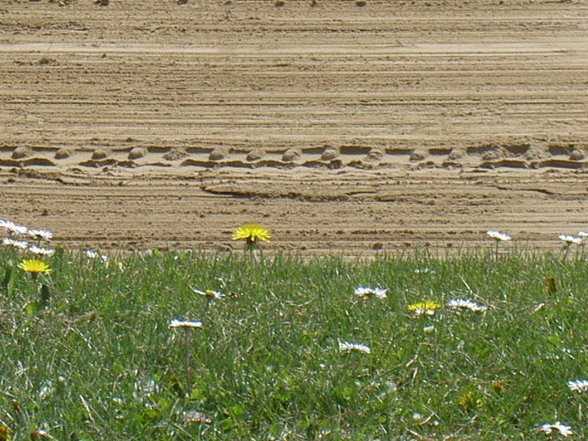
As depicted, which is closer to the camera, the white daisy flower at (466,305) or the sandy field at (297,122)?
the white daisy flower at (466,305)

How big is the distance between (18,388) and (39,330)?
1.37 ft

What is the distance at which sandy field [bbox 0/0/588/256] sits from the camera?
618cm

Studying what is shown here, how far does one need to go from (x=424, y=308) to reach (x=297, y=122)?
3.58 meters

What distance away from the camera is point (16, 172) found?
21.8ft

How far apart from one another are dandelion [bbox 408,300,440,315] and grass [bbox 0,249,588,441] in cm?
3

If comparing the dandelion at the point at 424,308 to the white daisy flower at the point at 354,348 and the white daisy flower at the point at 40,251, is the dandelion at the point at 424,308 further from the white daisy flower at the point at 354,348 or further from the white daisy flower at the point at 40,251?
the white daisy flower at the point at 40,251

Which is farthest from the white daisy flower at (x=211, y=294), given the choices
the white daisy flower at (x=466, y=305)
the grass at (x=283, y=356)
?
the white daisy flower at (x=466, y=305)

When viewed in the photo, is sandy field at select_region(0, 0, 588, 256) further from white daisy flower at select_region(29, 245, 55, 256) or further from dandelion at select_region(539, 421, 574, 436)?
dandelion at select_region(539, 421, 574, 436)

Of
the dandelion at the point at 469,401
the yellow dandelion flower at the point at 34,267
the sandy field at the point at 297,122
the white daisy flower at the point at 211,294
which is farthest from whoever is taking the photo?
the sandy field at the point at 297,122

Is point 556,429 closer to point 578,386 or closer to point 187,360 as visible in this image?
point 578,386

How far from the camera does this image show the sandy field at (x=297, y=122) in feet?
20.3

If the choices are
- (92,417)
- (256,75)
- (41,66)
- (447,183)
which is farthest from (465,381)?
(41,66)

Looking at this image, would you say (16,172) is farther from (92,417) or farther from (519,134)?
(92,417)

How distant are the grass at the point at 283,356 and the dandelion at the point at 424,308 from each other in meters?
0.03
